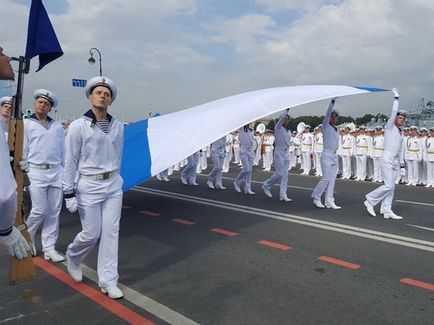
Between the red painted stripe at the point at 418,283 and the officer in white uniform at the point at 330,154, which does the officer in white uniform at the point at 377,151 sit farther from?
the red painted stripe at the point at 418,283

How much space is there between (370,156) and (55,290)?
14076 mm

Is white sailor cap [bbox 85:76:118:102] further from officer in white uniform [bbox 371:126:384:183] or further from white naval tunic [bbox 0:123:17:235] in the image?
officer in white uniform [bbox 371:126:384:183]

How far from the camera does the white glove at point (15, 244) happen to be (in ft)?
7.18

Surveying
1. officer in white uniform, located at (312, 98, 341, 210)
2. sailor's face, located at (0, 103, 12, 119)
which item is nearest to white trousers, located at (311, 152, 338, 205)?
officer in white uniform, located at (312, 98, 341, 210)

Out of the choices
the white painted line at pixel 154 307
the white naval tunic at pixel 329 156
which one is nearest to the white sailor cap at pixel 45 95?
the white painted line at pixel 154 307

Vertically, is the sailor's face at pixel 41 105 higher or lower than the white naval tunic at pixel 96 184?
higher

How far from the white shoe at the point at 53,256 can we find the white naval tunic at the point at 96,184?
1327 millimetres

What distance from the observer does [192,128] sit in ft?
23.2

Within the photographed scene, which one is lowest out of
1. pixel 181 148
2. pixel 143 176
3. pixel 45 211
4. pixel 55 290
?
pixel 55 290

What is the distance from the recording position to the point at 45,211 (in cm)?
568

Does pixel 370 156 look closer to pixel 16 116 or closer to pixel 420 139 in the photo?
pixel 420 139

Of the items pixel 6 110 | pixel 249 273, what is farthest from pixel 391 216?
pixel 6 110

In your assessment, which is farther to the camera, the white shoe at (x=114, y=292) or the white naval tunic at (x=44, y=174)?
the white naval tunic at (x=44, y=174)

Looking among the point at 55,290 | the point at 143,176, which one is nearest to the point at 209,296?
the point at 55,290
